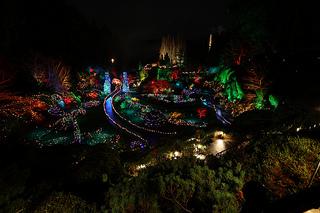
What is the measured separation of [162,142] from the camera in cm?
1170

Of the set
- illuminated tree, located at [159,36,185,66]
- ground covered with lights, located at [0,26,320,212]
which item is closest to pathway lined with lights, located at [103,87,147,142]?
ground covered with lights, located at [0,26,320,212]

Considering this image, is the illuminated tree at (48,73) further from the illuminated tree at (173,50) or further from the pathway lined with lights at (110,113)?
the illuminated tree at (173,50)

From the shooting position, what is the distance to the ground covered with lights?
414cm

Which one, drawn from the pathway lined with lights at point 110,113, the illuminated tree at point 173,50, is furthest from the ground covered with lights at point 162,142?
the illuminated tree at point 173,50

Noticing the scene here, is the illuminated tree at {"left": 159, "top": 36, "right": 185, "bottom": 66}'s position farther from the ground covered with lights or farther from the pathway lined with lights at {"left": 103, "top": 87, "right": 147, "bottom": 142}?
the pathway lined with lights at {"left": 103, "top": 87, "right": 147, "bottom": 142}

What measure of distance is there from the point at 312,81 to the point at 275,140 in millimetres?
16024

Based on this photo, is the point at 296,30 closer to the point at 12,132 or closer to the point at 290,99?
the point at 290,99

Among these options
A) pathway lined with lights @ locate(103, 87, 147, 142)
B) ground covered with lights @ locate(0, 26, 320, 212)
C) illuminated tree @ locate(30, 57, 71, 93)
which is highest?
illuminated tree @ locate(30, 57, 71, 93)

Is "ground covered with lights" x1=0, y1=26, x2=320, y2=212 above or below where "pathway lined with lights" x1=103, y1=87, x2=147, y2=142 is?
above

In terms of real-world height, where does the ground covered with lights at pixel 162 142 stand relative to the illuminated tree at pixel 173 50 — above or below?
below

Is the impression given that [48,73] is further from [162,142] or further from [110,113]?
[162,142]

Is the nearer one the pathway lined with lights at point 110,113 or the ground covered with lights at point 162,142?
the ground covered with lights at point 162,142

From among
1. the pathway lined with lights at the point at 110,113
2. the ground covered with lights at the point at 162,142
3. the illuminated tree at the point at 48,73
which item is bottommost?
the pathway lined with lights at the point at 110,113

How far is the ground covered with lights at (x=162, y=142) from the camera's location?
4145mm
